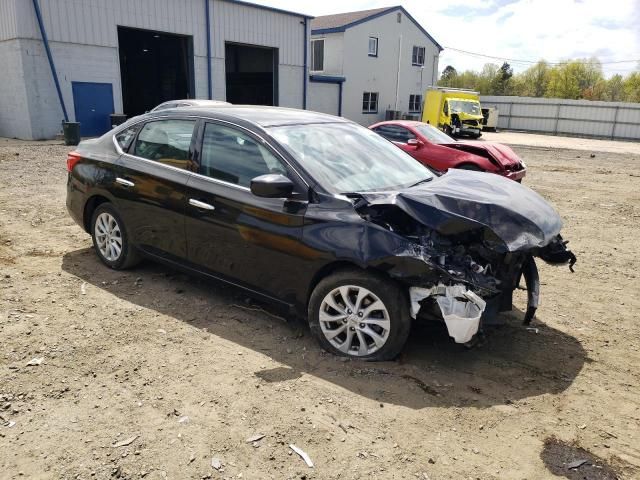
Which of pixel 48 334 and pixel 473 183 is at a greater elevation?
pixel 473 183

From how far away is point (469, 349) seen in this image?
3.91 metres

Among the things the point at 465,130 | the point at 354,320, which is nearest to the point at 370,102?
the point at 465,130

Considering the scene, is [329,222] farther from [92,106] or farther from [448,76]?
[448,76]

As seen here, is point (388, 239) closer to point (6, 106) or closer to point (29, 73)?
point (29, 73)

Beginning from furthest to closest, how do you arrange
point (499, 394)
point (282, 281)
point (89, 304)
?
point (89, 304), point (282, 281), point (499, 394)

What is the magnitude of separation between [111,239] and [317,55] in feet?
103

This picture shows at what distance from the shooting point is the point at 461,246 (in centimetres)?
353

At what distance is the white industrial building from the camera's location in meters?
17.9

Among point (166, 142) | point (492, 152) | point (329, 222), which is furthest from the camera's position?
point (492, 152)

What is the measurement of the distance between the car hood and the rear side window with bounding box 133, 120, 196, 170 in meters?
1.78

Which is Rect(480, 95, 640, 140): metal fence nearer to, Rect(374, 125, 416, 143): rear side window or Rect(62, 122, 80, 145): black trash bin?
Rect(374, 125, 416, 143): rear side window

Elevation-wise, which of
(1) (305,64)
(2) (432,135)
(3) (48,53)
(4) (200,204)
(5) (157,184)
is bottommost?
(4) (200,204)

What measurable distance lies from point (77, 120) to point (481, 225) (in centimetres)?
1935

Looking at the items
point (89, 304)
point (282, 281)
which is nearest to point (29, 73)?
point (89, 304)
